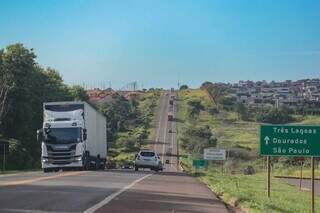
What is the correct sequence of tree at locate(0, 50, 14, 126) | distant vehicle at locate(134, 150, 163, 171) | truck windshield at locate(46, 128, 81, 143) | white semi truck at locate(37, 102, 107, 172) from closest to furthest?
white semi truck at locate(37, 102, 107, 172) → truck windshield at locate(46, 128, 81, 143) → distant vehicle at locate(134, 150, 163, 171) → tree at locate(0, 50, 14, 126)

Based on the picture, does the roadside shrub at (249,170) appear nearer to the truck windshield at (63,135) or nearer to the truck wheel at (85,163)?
the truck wheel at (85,163)

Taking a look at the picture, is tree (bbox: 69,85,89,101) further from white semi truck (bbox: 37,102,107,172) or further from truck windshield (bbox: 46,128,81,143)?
truck windshield (bbox: 46,128,81,143)

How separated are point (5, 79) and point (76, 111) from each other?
36298 mm

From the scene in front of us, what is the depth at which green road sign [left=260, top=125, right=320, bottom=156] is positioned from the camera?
22.1m

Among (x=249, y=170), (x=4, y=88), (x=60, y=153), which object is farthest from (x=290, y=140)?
(x=249, y=170)

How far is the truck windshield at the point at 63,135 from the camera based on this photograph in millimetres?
42250

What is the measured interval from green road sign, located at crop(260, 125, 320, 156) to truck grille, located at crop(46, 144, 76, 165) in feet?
69.0

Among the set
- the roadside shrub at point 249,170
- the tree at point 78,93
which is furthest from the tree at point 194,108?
the roadside shrub at point 249,170

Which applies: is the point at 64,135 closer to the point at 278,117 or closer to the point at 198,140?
the point at 278,117

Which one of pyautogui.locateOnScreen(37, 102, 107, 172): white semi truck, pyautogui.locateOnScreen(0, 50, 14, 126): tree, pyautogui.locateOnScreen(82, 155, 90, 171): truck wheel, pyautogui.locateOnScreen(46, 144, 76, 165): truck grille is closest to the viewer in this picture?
pyautogui.locateOnScreen(37, 102, 107, 172): white semi truck

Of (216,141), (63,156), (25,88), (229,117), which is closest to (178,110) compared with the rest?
(229,117)

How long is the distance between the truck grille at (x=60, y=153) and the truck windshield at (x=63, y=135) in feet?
1.14

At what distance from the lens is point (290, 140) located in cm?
2303

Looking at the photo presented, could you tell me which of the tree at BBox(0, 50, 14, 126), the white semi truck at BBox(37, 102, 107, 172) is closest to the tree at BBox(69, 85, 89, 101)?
the tree at BBox(0, 50, 14, 126)
